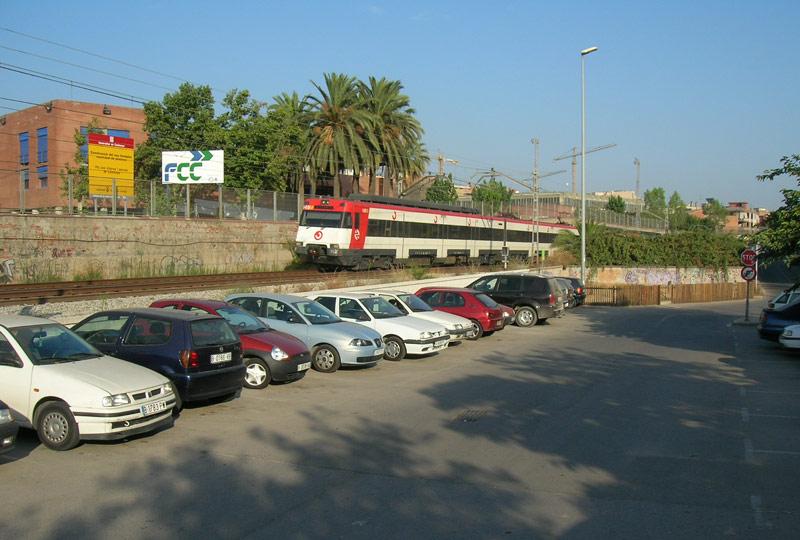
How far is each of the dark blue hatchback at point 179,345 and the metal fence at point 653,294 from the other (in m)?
34.4

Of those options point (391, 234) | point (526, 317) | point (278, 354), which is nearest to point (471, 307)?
point (526, 317)

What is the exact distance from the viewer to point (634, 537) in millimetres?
5883

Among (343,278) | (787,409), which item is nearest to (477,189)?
(343,278)

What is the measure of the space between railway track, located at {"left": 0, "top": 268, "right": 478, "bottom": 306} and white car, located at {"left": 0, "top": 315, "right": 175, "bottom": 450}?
1125 centimetres

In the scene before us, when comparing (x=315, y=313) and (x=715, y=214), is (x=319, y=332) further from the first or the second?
(x=715, y=214)

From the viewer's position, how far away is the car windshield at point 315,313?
14262 mm

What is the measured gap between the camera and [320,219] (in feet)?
108

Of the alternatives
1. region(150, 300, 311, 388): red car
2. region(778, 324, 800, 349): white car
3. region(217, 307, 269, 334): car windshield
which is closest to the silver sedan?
region(217, 307, 269, 334): car windshield

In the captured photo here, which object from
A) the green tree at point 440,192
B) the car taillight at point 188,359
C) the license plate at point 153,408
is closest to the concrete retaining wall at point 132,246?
the car taillight at point 188,359

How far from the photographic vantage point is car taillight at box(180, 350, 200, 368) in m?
9.64

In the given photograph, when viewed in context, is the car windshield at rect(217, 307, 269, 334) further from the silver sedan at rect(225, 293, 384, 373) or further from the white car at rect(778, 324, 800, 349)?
the white car at rect(778, 324, 800, 349)

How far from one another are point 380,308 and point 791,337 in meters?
10.0

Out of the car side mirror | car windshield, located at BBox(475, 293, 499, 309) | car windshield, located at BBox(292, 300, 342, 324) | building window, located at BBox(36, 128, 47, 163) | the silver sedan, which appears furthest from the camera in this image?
building window, located at BBox(36, 128, 47, 163)

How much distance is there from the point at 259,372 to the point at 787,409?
8566 millimetres
